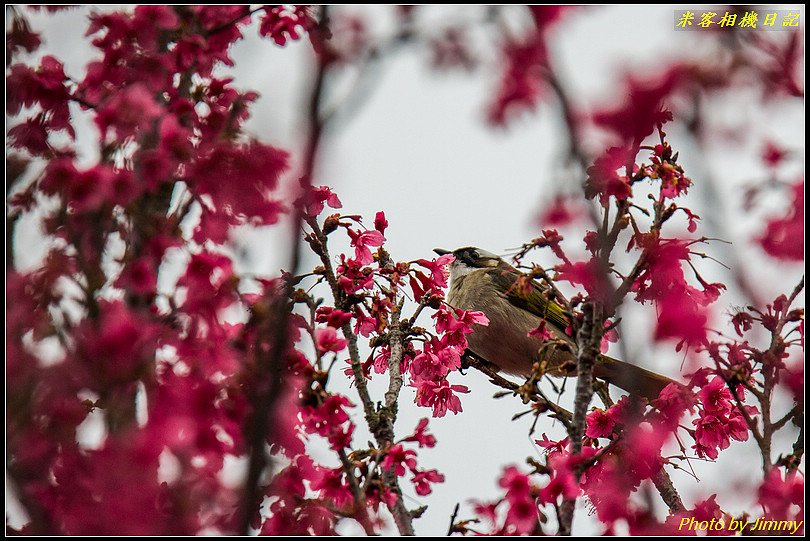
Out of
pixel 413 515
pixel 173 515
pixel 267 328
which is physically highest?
pixel 267 328

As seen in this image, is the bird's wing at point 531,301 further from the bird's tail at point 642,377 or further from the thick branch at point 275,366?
the thick branch at point 275,366

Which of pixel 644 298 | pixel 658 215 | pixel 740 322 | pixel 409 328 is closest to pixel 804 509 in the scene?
pixel 740 322

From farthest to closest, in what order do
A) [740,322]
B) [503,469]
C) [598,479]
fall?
[598,479], [740,322], [503,469]

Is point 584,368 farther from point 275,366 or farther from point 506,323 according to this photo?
point 506,323

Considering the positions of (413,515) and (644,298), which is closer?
(413,515)

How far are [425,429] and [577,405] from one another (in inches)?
22.2

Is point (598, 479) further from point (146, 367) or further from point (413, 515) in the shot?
point (146, 367)

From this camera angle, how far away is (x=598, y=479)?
3.79m

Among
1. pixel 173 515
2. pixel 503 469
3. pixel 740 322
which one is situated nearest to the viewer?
pixel 173 515

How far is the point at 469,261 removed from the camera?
23.7ft

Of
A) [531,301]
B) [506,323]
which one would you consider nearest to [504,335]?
[506,323]

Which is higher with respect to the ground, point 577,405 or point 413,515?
point 577,405

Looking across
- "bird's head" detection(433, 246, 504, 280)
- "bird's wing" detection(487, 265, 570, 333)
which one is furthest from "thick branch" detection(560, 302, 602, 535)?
"bird's head" detection(433, 246, 504, 280)

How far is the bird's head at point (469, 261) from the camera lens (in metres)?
7.12
